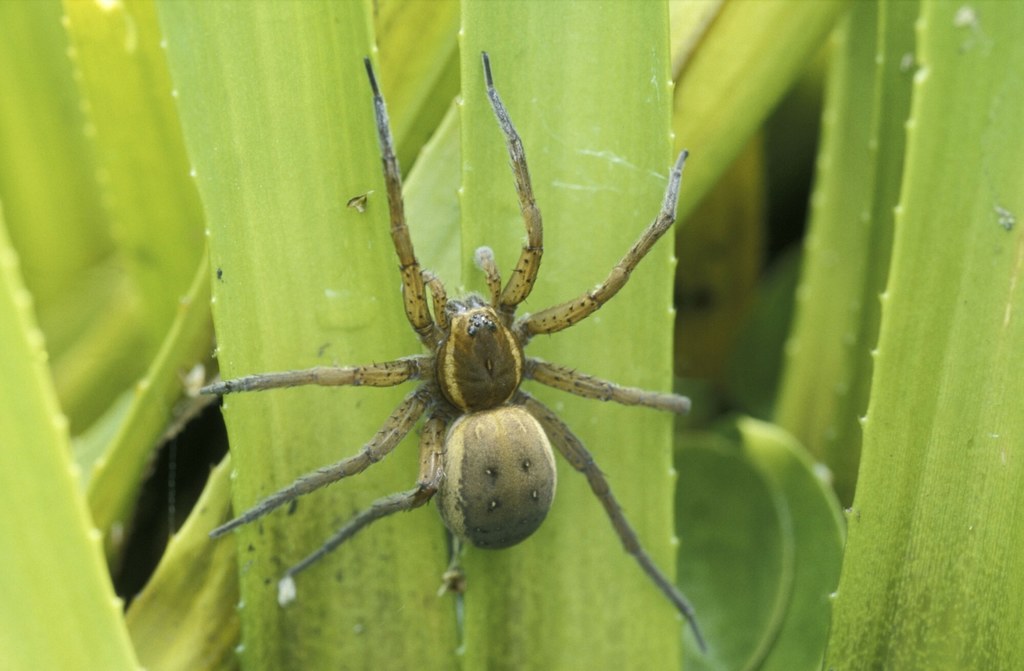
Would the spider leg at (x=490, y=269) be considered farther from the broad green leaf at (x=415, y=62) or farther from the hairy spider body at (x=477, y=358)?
the broad green leaf at (x=415, y=62)

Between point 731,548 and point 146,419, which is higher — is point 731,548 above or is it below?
below

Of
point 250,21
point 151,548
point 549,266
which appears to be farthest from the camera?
point 151,548

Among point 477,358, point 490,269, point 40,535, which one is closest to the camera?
point 40,535

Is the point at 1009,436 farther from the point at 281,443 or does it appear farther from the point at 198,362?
the point at 198,362

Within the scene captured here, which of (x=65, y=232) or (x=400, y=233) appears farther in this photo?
(x=65, y=232)

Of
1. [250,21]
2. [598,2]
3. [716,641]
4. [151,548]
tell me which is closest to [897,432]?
[716,641]

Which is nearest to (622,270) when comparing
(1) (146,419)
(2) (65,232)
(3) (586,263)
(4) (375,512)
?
(3) (586,263)

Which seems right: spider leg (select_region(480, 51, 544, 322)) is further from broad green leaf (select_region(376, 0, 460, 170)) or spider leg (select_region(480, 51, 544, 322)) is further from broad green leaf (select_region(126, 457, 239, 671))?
broad green leaf (select_region(126, 457, 239, 671))

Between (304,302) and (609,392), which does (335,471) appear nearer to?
(304,302)

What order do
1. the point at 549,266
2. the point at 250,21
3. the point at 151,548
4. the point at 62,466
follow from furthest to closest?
the point at 151,548 < the point at 549,266 < the point at 250,21 < the point at 62,466
